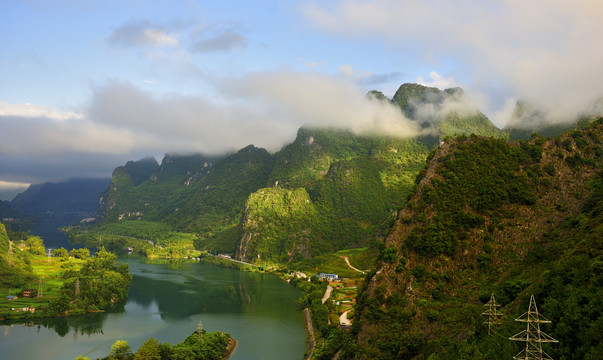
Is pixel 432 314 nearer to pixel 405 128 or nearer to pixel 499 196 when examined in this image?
pixel 499 196

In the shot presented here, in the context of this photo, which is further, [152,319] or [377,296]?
[152,319]

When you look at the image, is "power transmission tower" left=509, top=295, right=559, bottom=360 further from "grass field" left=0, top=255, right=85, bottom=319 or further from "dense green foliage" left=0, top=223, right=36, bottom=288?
"dense green foliage" left=0, top=223, right=36, bottom=288

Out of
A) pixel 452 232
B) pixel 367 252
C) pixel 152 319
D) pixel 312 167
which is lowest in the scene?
pixel 152 319

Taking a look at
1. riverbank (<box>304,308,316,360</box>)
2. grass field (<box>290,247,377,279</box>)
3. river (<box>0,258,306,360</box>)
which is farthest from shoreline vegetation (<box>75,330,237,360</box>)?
grass field (<box>290,247,377,279</box>)

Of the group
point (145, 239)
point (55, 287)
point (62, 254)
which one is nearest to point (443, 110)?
point (145, 239)

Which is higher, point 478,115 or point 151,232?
point 478,115

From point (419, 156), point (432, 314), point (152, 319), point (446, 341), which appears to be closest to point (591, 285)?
point (446, 341)
